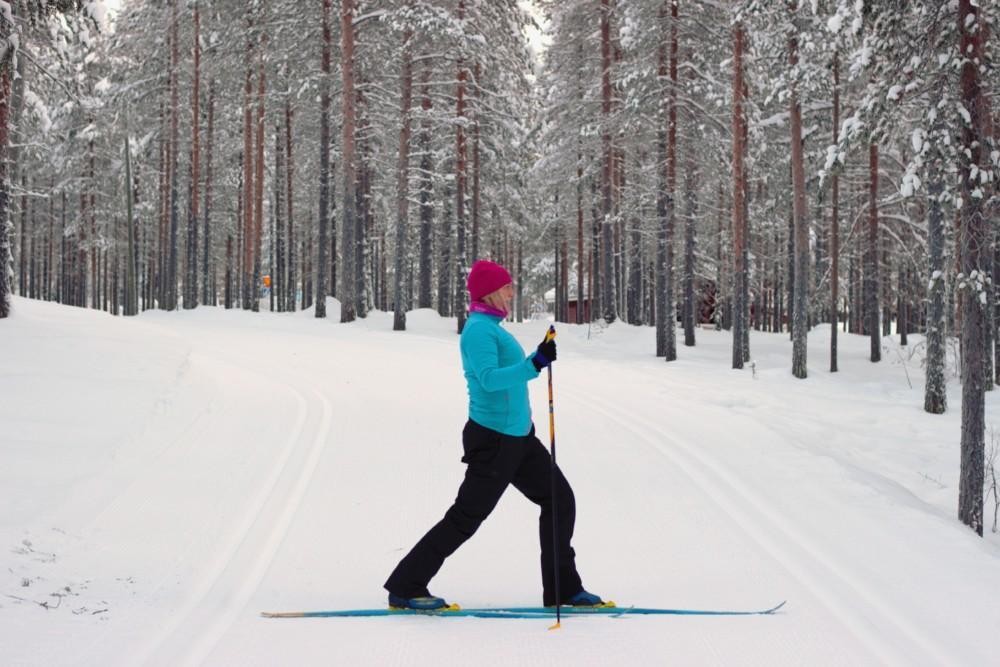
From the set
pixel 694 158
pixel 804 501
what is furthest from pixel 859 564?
pixel 694 158

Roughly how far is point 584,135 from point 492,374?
22.3 meters

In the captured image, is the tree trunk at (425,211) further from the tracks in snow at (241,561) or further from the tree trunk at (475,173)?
the tracks in snow at (241,561)

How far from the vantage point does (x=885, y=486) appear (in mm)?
8008

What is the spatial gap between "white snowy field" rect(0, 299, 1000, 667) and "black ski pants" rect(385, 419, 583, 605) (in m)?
0.28

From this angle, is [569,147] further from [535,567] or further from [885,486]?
[535,567]

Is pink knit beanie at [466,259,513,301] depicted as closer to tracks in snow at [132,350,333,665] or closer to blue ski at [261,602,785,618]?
blue ski at [261,602,785,618]

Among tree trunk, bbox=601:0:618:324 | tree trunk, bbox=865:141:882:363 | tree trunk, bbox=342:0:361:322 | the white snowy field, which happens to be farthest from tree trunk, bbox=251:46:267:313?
tree trunk, bbox=865:141:882:363

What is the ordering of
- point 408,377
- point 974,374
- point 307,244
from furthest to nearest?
point 307,244 → point 408,377 → point 974,374

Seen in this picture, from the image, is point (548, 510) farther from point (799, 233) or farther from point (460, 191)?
point (460, 191)

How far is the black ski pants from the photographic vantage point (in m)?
4.28

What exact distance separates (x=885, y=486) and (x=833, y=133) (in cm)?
1783

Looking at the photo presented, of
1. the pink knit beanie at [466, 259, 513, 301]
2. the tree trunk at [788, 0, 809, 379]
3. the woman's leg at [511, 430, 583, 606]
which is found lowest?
the woman's leg at [511, 430, 583, 606]

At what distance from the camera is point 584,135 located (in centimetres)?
2516

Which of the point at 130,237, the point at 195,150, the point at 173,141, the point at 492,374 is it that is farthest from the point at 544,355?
the point at 173,141
